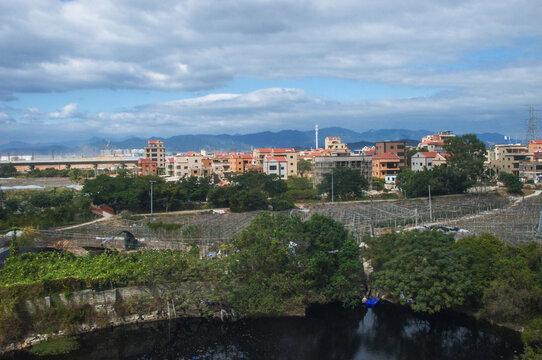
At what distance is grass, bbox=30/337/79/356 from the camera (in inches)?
413

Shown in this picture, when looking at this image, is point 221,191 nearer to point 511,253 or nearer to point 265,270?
point 265,270

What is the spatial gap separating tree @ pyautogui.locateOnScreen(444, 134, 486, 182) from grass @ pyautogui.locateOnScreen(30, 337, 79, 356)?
2412cm

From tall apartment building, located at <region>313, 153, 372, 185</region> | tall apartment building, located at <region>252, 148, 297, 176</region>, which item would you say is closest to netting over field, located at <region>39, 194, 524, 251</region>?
tall apartment building, located at <region>313, 153, 372, 185</region>

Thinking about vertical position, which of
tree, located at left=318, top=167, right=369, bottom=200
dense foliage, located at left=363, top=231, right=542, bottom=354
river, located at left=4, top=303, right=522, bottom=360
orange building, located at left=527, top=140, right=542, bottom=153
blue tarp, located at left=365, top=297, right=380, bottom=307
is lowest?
river, located at left=4, top=303, right=522, bottom=360

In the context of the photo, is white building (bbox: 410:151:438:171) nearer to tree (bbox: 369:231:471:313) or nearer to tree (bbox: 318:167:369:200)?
tree (bbox: 318:167:369:200)

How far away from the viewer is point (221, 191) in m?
26.4

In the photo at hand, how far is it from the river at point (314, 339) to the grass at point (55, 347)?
6.2 inches

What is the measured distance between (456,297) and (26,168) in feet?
183

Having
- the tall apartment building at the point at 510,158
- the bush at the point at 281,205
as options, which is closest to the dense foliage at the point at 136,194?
the bush at the point at 281,205

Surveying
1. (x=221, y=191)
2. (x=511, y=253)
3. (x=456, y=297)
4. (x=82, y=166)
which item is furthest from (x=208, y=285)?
(x=82, y=166)

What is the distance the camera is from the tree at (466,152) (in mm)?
28422

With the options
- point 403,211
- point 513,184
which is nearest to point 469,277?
point 403,211

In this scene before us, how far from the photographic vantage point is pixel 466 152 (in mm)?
29078

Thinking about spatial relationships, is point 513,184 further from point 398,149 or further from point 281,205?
point 281,205
